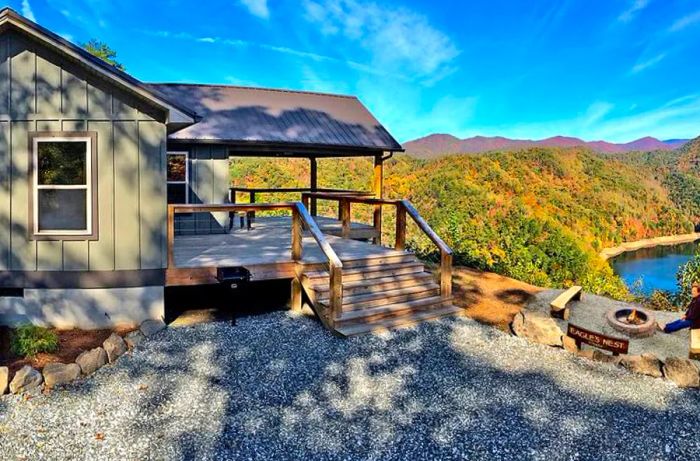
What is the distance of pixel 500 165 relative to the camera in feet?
201

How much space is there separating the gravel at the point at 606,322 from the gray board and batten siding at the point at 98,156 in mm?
6415

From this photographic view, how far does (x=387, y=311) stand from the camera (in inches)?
263

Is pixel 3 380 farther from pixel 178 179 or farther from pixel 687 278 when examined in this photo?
pixel 687 278

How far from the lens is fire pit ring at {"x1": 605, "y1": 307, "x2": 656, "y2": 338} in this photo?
747cm

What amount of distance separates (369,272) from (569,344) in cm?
292

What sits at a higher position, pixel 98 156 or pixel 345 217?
pixel 98 156

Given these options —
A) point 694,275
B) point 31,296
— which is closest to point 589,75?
point 694,275

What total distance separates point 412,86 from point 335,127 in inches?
1745

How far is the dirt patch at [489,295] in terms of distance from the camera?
751 centimetres

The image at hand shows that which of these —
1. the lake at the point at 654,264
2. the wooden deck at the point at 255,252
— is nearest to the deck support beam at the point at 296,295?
the wooden deck at the point at 255,252

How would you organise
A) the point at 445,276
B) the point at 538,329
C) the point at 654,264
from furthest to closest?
the point at 654,264
the point at 445,276
the point at 538,329

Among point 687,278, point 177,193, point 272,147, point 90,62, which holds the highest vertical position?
point 90,62

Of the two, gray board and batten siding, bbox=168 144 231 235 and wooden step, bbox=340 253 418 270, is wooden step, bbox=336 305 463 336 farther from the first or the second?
gray board and batten siding, bbox=168 144 231 235

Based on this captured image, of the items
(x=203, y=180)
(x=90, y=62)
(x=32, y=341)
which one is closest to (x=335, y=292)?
(x=32, y=341)
